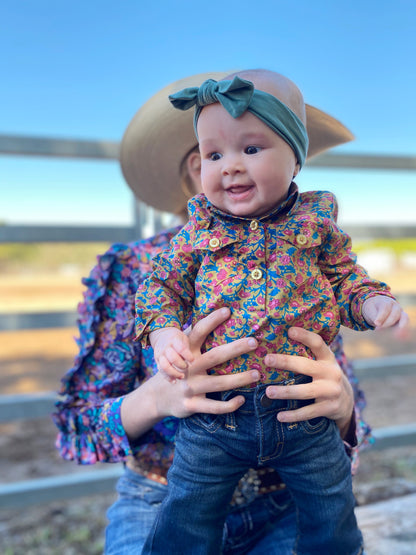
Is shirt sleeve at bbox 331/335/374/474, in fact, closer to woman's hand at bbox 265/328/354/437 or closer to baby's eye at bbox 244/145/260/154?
woman's hand at bbox 265/328/354/437

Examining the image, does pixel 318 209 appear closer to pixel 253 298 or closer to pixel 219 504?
pixel 253 298

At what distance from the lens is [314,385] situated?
3.20 ft

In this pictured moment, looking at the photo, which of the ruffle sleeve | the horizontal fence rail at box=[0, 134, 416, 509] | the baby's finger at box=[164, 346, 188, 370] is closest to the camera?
the baby's finger at box=[164, 346, 188, 370]

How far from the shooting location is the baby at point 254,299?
94 centimetres

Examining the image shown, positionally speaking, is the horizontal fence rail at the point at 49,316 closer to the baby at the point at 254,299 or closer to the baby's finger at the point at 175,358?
the baby at the point at 254,299

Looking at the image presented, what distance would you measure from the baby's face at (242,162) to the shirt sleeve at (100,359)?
17.4 inches

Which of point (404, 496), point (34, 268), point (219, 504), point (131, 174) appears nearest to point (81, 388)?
point (219, 504)

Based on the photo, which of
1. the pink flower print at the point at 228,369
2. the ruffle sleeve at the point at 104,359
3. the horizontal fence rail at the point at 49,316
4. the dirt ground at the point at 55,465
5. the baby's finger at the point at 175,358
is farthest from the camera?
the dirt ground at the point at 55,465

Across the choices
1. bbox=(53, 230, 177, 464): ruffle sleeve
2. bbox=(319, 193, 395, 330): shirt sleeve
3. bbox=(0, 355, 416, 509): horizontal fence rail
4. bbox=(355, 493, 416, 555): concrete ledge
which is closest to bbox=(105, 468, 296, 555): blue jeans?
bbox=(53, 230, 177, 464): ruffle sleeve

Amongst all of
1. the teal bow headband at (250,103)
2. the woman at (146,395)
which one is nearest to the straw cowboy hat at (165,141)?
the woman at (146,395)

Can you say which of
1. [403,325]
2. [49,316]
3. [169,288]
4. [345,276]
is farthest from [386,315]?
[49,316]

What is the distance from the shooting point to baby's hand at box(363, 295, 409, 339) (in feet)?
2.95

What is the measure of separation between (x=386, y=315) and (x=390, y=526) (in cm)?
94

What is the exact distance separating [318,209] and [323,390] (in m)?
0.34
